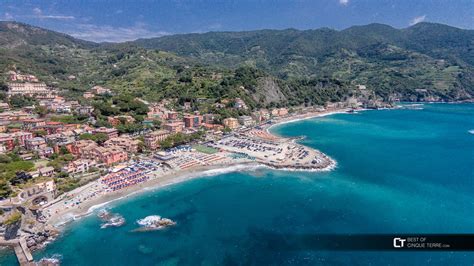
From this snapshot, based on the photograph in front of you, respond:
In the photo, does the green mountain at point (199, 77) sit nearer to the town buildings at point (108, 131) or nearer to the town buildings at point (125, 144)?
the town buildings at point (108, 131)

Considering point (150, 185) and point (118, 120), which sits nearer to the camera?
point (150, 185)

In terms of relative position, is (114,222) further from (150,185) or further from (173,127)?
(173,127)

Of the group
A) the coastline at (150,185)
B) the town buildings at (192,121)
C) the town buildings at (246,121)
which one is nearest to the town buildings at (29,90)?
the town buildings at (192,121)

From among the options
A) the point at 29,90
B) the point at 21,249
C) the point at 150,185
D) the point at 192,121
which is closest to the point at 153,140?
the point at 150,185

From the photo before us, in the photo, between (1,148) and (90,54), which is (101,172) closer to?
(1,148)

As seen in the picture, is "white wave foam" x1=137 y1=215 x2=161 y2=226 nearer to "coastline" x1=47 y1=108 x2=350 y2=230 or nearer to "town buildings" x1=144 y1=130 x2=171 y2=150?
"coastline" x1=47 y1=108 x2=350 y2=230

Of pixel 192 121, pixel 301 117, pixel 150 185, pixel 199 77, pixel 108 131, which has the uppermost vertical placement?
pixel 199 77
